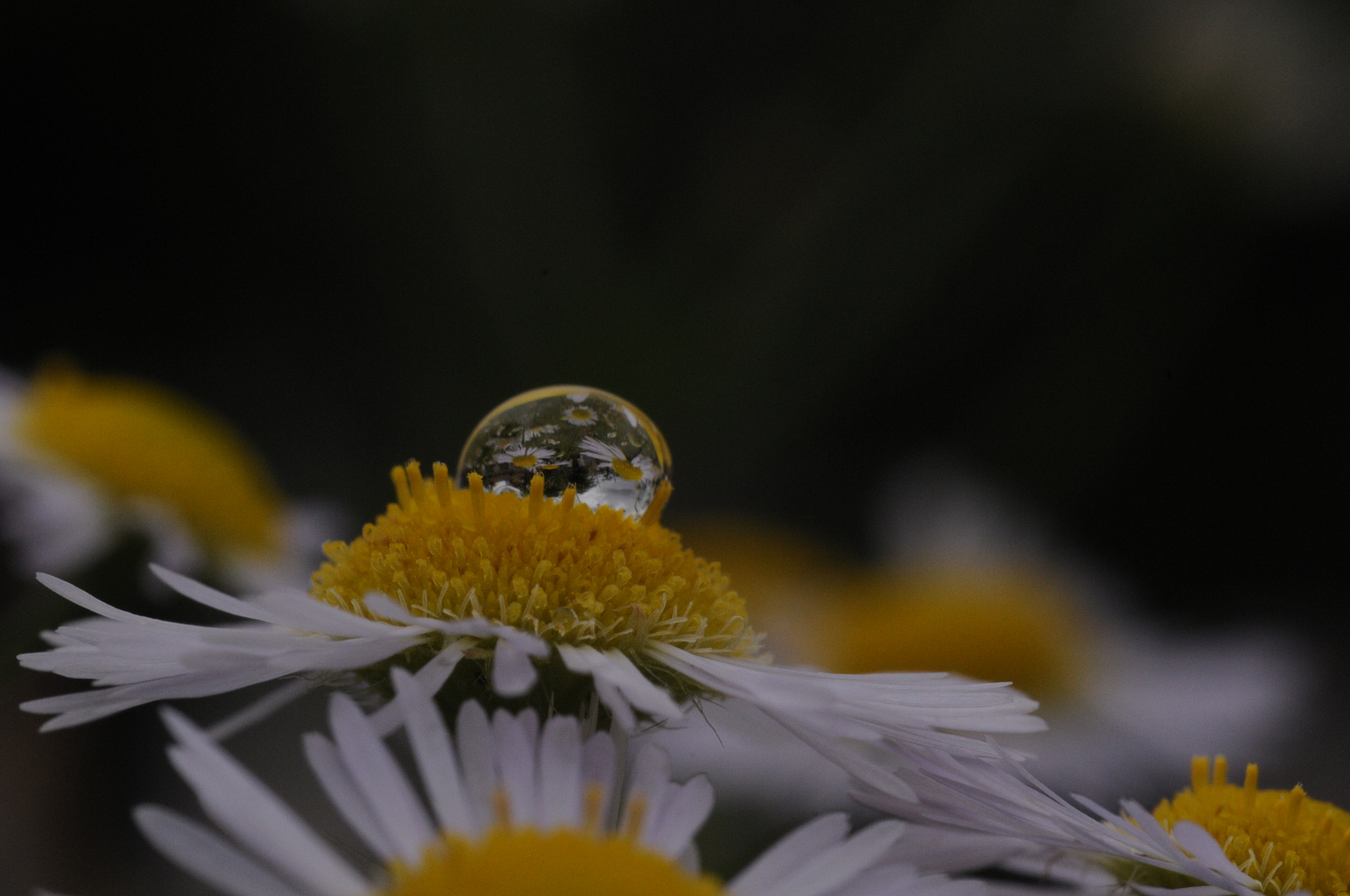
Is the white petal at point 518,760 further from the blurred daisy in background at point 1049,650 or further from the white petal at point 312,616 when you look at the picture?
the blurred daisy in background at point 1049,650

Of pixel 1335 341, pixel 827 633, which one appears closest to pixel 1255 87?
pixel 1335 341

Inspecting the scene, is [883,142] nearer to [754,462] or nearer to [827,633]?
[754,462]

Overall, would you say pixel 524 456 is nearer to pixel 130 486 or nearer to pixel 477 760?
pixel 477 760

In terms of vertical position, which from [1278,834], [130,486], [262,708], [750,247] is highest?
[750,247]

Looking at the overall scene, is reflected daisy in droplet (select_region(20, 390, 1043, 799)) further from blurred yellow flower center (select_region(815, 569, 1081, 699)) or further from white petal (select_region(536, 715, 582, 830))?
blurred yellow flower center (select_region(815, 569, 1081, 699))

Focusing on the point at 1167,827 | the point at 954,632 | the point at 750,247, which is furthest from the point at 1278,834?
the point at 750,247
